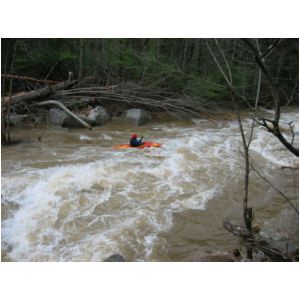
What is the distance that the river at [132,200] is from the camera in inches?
169

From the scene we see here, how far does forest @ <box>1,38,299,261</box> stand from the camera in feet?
13.5

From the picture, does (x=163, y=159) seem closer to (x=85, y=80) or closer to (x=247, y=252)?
(x=247, y=252)

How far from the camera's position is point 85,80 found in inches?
457

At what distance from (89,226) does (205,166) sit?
2961 millimetres

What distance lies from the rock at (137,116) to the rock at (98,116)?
→ 2.21 ft

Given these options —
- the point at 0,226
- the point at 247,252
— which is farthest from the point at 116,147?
the point at 247,252

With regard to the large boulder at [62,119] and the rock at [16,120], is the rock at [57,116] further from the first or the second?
the rock at [16,120]

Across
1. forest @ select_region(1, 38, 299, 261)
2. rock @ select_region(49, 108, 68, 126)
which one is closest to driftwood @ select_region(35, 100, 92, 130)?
forest @ select_region(1, 38, 299, 261)

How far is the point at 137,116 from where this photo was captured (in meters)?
11.0

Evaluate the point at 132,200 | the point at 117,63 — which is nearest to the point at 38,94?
the point at 117,63

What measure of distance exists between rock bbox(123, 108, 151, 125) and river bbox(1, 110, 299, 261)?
2.83 metres

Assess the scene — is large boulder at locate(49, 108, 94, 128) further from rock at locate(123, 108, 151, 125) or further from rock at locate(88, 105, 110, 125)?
rock at locate(123, 108, 151, 125)

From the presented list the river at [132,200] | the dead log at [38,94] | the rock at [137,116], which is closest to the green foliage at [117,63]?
the rock at [137,116]

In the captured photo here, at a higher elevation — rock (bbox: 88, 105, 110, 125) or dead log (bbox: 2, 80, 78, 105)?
dead log (bbox: 2, 80, 78, 105)
